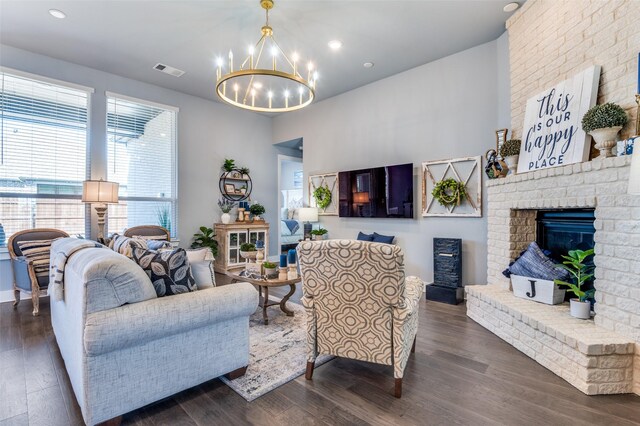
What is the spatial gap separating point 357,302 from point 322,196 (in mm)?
3984

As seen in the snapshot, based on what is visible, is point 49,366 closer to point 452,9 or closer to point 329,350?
point 329,350

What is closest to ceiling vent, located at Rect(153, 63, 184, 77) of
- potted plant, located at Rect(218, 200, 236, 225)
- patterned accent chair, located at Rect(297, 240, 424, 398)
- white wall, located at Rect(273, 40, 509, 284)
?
potted plant, located at Rect(218, 200, 236, 225)

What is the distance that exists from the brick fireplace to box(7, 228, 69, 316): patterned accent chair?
16.1 feet

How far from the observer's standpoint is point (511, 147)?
3307 millimetres

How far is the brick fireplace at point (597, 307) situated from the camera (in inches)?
80.4

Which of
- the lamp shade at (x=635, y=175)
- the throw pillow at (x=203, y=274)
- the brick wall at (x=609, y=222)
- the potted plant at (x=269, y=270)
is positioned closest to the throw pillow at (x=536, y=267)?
the brick wall at (x=609, y=222)

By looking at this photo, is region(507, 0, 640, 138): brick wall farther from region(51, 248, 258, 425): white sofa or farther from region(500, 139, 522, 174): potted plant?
region(51, 248, 258, 425): white sofa

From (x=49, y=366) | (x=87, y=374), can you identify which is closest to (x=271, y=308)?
(x=49, y=366)

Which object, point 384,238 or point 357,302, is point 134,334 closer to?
point 357,302

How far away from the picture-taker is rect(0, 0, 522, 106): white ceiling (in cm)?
326

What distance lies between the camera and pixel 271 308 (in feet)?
12.4

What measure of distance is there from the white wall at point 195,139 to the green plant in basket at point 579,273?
540 centimetres

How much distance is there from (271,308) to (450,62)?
161 inches

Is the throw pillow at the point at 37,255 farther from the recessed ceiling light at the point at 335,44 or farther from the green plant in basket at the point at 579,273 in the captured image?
the green plant in basket at the point at 579,273
